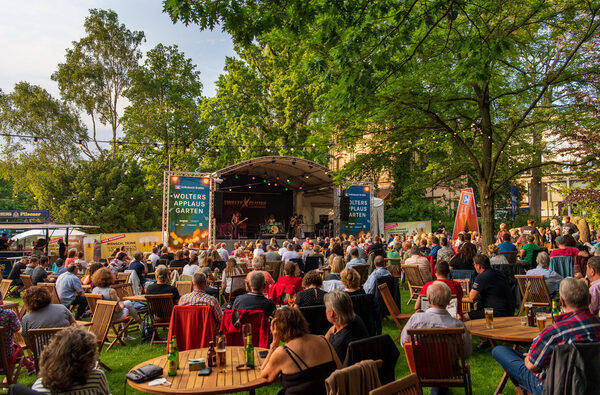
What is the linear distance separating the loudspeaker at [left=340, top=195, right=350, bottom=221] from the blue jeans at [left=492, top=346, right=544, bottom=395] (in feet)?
55.6

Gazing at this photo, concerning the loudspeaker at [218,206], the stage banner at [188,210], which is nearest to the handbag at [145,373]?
the stage banner at [188,210]

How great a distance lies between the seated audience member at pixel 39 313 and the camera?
14.7 ft

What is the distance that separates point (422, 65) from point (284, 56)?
20550 millimetres

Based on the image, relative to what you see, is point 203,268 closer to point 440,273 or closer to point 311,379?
point 440,273

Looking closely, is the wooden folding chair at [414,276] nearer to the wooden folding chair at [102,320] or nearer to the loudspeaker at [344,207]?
the wooden folding chair at [102,320]

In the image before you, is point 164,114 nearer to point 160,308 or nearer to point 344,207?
point 344,207

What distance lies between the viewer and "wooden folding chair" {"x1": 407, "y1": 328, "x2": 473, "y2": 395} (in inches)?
134

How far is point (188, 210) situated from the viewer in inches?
723

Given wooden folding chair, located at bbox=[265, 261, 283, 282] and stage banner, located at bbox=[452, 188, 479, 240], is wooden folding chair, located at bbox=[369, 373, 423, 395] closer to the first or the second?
wooden folding chair, located at bbox=[265, 261, 283, 282]

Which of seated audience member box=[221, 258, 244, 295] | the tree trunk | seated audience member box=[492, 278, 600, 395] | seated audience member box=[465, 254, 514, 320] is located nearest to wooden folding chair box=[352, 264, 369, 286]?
seated audience member box=[221, 258, 244, 295]

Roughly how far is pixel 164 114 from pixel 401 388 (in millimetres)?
31830

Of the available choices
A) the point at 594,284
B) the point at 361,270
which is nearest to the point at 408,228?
the point at 361,270

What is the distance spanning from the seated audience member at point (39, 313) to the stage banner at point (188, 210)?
1361 centimetres

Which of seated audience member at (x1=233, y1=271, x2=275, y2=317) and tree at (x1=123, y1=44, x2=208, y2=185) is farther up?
tree at (x1=123, y1=44, x2=208, y2=185)
